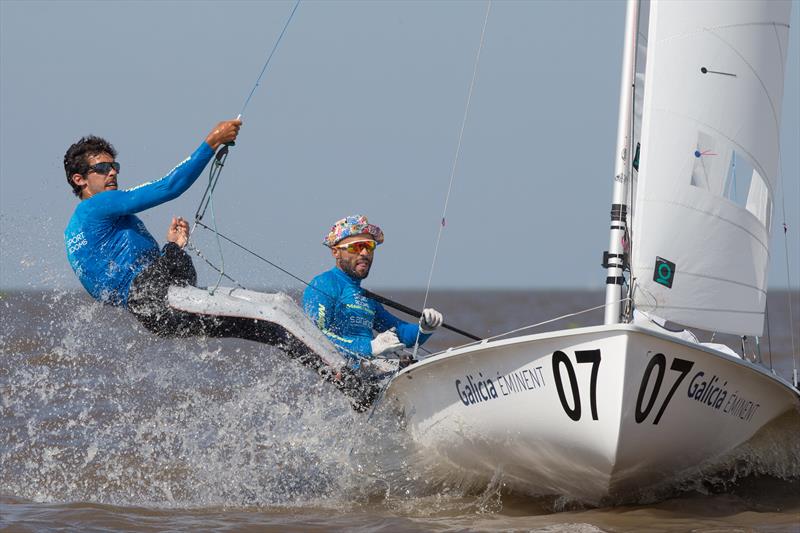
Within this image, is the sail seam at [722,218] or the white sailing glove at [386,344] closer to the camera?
the sail seam at [722,218]

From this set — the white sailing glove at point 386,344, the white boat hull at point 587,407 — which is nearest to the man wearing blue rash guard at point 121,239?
the white sailing glove at point 386,344

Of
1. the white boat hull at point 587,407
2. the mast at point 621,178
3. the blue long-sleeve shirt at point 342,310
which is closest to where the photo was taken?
the white boat hull at point 587,407

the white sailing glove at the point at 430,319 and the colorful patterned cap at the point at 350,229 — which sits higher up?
the colorful patterned cap at the point at 350,229

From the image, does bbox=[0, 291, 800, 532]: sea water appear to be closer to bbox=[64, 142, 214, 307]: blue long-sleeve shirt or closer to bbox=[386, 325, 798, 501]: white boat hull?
bbox=[386, 325, 798, 501]: white boat hull

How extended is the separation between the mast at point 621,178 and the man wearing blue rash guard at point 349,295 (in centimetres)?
135

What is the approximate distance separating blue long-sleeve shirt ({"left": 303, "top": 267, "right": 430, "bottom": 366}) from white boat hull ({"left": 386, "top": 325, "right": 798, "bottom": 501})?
2.42 feet

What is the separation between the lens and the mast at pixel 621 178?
541cm

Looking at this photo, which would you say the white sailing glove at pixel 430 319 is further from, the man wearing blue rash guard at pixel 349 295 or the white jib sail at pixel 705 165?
the white jib sail at pixel 705 165

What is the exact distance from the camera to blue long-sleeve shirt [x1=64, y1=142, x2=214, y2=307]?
19.4 feet

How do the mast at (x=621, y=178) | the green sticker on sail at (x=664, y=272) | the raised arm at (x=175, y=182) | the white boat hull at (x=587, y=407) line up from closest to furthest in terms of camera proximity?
the white boat hull at (x=587, y=407) → the mast at (x=621, y=178) → the green sticker on sail at (x=664, y=272) → the raised arm at (x=175, y=182)

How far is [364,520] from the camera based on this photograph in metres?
5.72

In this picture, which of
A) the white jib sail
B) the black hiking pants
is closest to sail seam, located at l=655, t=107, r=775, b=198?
the white jib sail

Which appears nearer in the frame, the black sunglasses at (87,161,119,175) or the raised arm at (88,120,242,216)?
the raised arm at (88,120,242,216)

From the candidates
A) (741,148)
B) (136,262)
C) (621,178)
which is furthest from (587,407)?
(136,262)
